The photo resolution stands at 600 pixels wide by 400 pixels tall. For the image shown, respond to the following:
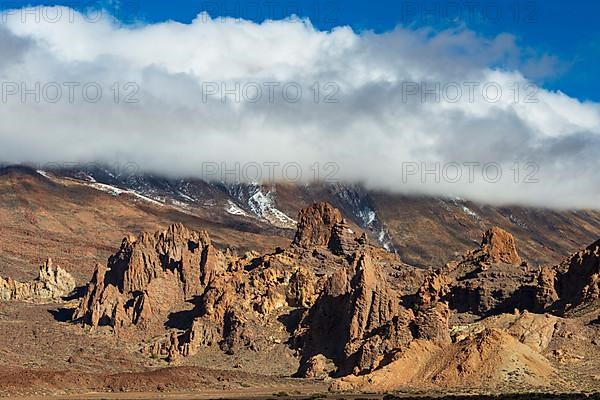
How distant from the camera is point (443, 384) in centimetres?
16900

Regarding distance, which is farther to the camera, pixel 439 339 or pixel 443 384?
pixel 439 339

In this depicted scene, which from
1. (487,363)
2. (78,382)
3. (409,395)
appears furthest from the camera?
(78,382)

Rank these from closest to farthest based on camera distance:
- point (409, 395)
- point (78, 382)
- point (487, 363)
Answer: point (409, 395), point (487, 363), point (78, 382)

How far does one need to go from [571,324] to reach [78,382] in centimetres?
8648

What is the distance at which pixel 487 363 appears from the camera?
561 feet

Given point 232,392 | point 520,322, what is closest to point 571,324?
point 520,322

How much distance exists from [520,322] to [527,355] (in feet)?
64.7

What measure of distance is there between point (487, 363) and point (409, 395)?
56.9ft

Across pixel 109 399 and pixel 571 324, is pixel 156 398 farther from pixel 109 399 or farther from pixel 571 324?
pixel 571 324

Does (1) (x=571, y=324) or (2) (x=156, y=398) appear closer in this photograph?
(2) (x=156, y=398)

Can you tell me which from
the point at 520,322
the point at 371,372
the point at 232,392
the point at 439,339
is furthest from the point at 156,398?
the point at 520,322

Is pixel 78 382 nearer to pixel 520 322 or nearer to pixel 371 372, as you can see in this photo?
pixel 371 372

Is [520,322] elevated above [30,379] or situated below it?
above

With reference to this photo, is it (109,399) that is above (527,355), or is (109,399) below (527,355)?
below
